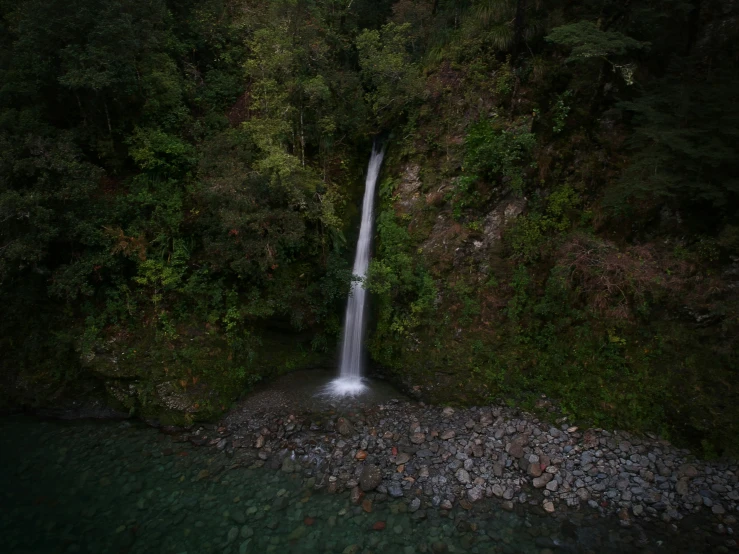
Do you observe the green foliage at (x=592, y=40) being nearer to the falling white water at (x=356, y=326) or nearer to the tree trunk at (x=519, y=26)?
the tree trunk at (x=519, y=26)

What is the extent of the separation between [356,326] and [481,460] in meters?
5.18

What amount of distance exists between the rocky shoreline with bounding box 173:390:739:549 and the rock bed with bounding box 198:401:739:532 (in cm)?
2

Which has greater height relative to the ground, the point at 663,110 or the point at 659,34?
the point at 659,34

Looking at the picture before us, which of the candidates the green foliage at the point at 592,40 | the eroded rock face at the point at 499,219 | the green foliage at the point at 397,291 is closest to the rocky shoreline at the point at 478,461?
the green foliage at the point at 397,291

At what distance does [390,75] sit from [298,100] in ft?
10.5

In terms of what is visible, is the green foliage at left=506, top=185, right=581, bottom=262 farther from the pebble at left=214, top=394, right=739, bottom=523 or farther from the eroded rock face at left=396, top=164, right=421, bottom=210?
the pebble at left=214, top=394, right=739, bottom=523

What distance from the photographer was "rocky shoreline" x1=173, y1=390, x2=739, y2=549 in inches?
287

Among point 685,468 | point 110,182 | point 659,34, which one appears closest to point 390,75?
point 659,34

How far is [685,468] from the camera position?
747 centimetres

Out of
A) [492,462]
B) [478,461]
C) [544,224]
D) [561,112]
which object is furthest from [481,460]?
[561,112]

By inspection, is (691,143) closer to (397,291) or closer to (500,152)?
(500,152)

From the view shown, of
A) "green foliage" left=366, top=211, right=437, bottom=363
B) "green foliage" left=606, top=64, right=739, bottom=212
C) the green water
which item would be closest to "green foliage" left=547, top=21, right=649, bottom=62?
"green foliage" left=606, top=64, right=739, bottom=212

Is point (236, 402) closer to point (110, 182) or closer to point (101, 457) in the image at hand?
point (101, 457)

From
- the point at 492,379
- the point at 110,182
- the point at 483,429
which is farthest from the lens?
the point at 110,182
